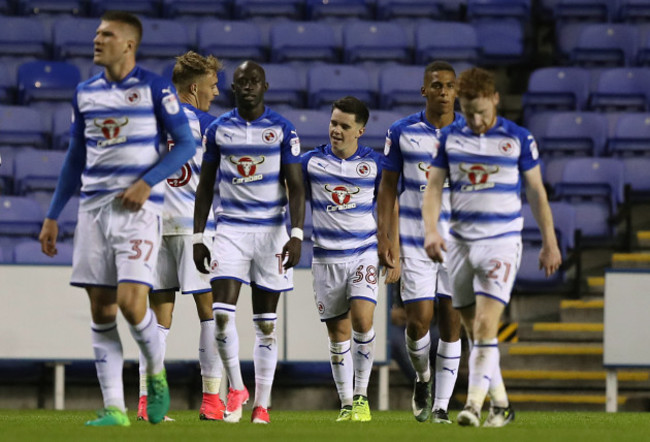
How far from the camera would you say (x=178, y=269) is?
27.6 ft

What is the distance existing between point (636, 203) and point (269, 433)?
865cm

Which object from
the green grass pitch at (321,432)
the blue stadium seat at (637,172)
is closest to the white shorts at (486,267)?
the green grass pitch at (321,432)

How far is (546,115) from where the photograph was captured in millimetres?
14805

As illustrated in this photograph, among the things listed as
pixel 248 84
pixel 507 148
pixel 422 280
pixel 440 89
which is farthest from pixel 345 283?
pixel 507 148

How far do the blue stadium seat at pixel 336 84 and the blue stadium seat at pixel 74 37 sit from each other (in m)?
3.02

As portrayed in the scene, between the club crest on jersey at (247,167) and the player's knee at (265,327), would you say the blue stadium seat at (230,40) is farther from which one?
the player's knee at (265,327)

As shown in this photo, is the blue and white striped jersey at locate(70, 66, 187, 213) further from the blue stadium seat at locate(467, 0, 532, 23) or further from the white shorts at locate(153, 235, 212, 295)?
the blue stadium seat at locate(467, 0, 532, 23)

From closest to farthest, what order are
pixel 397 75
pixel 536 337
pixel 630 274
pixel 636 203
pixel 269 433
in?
pixel 269 433
pixel 630 274
pixel 536 337
pixel 636 203
pixel 397 75

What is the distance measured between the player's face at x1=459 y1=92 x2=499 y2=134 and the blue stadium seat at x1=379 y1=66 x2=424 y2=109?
8067 millimetres

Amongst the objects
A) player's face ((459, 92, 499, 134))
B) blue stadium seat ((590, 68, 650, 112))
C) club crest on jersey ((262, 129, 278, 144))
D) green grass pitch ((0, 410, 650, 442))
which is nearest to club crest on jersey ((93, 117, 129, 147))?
club crest on jersey ((262, 129, 278, 144))

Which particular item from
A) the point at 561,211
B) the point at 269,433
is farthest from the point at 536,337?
the point at 269,433

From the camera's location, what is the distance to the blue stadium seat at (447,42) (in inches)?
612

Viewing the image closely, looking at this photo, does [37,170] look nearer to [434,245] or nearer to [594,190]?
[594,190]

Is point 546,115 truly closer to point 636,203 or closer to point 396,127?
point 636,203
